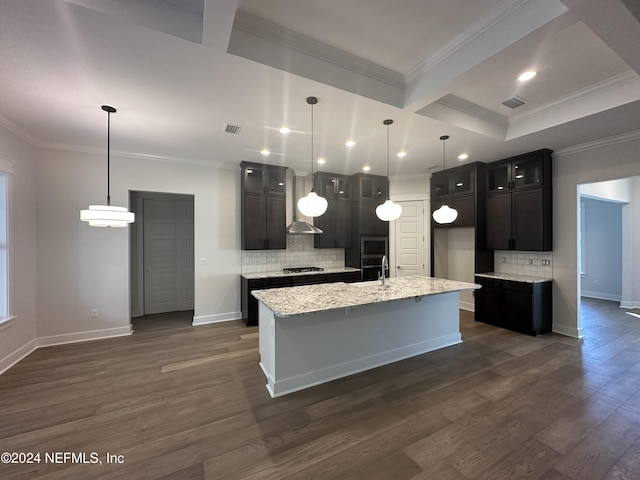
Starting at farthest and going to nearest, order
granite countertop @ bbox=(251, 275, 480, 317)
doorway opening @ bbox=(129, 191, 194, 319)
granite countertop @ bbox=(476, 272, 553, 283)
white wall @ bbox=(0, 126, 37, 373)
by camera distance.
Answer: doorway opening @ bbox=(129, 191, 194, 319), granite countertop @ bbox=(476, 272, 553, 283), white wall @ bbox=(0, 126, 37, 373), granite countertop @ bbox=(251, 275, 480, 317)

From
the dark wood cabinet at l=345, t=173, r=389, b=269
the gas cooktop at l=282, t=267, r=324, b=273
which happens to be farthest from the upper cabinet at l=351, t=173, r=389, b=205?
the gas cooktop at l=282, t=267, r=324, b=273

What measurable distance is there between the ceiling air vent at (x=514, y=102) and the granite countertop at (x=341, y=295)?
90.0 inches

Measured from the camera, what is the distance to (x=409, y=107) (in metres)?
2.76

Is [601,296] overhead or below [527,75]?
below

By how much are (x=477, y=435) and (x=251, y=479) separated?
1.72 metres

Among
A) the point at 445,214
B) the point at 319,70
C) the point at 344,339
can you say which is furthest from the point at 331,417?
the point at 319,70

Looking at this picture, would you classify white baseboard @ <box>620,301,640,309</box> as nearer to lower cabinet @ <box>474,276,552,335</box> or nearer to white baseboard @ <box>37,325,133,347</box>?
lower cabinet @ <box>474,276,552,335</box>

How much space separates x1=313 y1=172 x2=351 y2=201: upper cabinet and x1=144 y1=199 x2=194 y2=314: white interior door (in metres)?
2.91

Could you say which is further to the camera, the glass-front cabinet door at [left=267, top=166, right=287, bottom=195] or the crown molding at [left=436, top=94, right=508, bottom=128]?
the glass-front cabinet door at [left=267, top=166, right=287, bottom=195]

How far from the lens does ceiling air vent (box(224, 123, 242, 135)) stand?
3258 mm

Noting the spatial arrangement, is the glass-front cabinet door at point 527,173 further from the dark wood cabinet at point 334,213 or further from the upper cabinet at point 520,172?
the dark wood cabinet at point 334,213

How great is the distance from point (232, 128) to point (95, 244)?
9.61ft

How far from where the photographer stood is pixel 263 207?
491 cm

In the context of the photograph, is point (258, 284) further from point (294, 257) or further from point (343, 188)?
point (343, 188)
